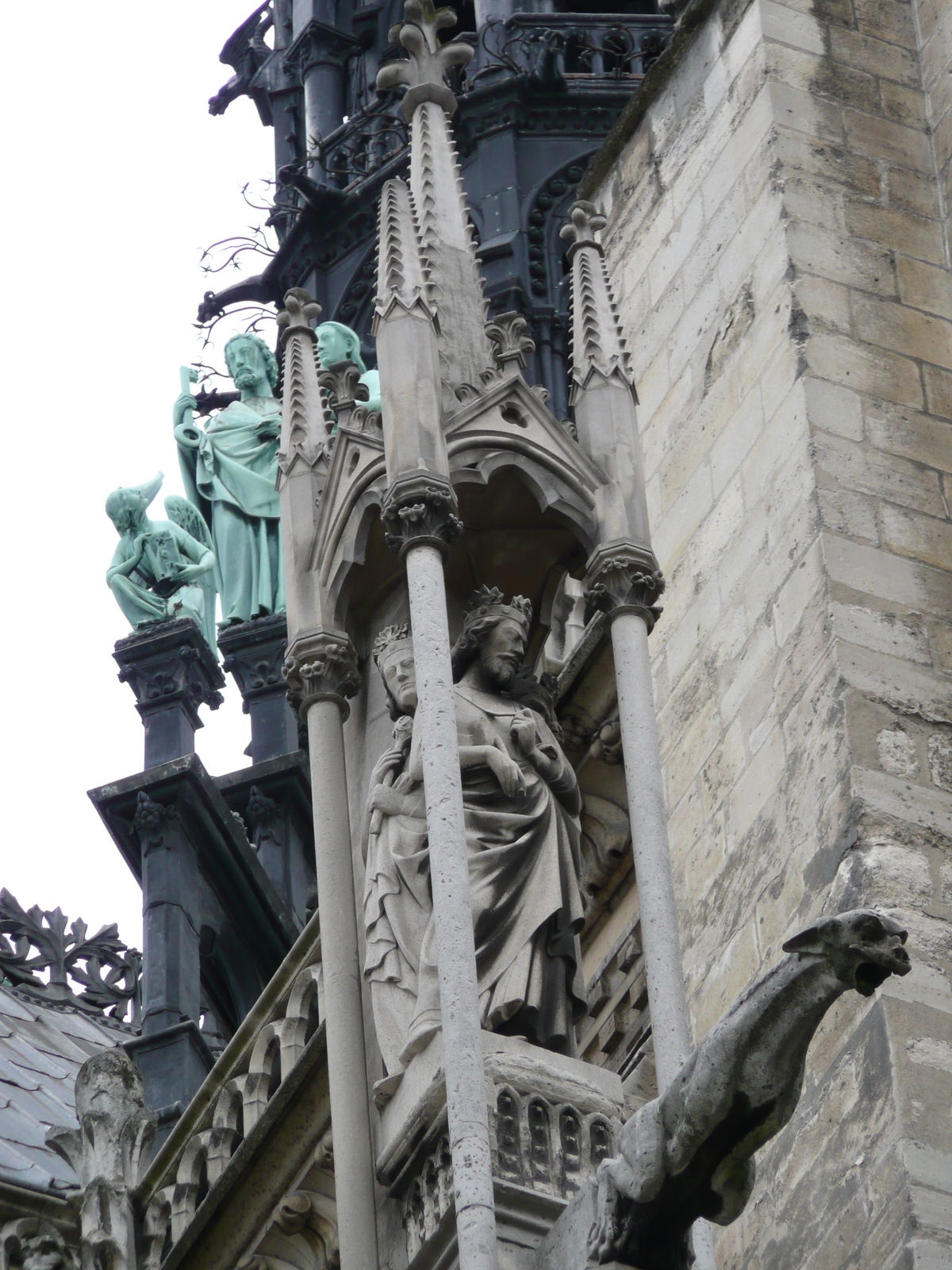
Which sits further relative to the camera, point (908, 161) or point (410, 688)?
point (908, 161)

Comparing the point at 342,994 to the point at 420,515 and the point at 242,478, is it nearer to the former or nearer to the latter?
the point at 420,515

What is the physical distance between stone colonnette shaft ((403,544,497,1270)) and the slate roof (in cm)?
489

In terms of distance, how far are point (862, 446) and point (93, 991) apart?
10.1m

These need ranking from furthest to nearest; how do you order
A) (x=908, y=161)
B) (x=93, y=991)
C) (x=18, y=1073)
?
(x=93, y=991) < (x=18, y=1073) < (x=908, y=161)

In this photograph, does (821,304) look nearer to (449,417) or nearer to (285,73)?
(449,417)

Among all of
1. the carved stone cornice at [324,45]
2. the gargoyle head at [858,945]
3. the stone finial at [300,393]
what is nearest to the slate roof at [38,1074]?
the stone finial at [300,393]

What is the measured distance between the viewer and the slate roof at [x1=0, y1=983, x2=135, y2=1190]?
1520 cm

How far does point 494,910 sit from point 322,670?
3.19ft

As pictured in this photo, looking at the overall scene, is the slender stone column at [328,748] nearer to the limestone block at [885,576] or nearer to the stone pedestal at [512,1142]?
the stone pedestal at [512,1142]

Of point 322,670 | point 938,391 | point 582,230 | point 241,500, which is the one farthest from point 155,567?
point 322,670

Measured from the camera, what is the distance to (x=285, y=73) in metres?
21.4

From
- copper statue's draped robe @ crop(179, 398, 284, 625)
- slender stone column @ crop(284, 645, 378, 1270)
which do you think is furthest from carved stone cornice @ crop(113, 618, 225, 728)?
slender stone column @ crop(284, 645, 378, 1270)

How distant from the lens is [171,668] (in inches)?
742

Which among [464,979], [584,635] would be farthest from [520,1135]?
[584,635]
